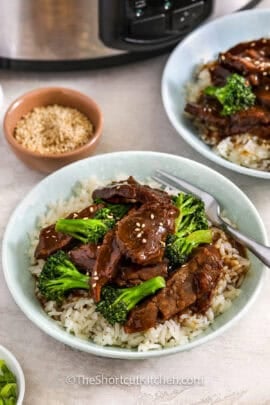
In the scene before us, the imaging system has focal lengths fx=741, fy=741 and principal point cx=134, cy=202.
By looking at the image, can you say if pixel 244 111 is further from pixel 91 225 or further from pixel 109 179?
pixel 91 225

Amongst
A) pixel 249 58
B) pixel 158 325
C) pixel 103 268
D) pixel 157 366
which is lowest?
pixel 157 366

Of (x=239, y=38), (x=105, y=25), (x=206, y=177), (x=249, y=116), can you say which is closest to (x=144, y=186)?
(x=206, y=177)

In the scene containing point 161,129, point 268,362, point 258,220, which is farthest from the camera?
point 161,129

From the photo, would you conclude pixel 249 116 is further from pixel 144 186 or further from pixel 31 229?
pixel 31 229

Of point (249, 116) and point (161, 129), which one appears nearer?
point (249, 116)

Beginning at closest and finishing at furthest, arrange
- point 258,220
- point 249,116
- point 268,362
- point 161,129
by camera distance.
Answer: point 268,362, point 258,220, point 249,116, point 161,129

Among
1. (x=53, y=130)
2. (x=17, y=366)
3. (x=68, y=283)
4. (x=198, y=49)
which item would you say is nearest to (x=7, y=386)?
(x=17, y=366)

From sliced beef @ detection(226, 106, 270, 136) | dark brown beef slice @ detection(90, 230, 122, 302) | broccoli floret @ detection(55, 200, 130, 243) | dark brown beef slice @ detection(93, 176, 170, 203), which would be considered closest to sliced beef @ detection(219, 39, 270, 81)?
sliced beef @ detection(226, 106, 270, 136)

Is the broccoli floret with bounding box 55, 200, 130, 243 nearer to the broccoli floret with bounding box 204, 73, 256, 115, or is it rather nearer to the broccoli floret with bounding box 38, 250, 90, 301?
the broccoli floret with bounding box 38, 250, 90, 301
